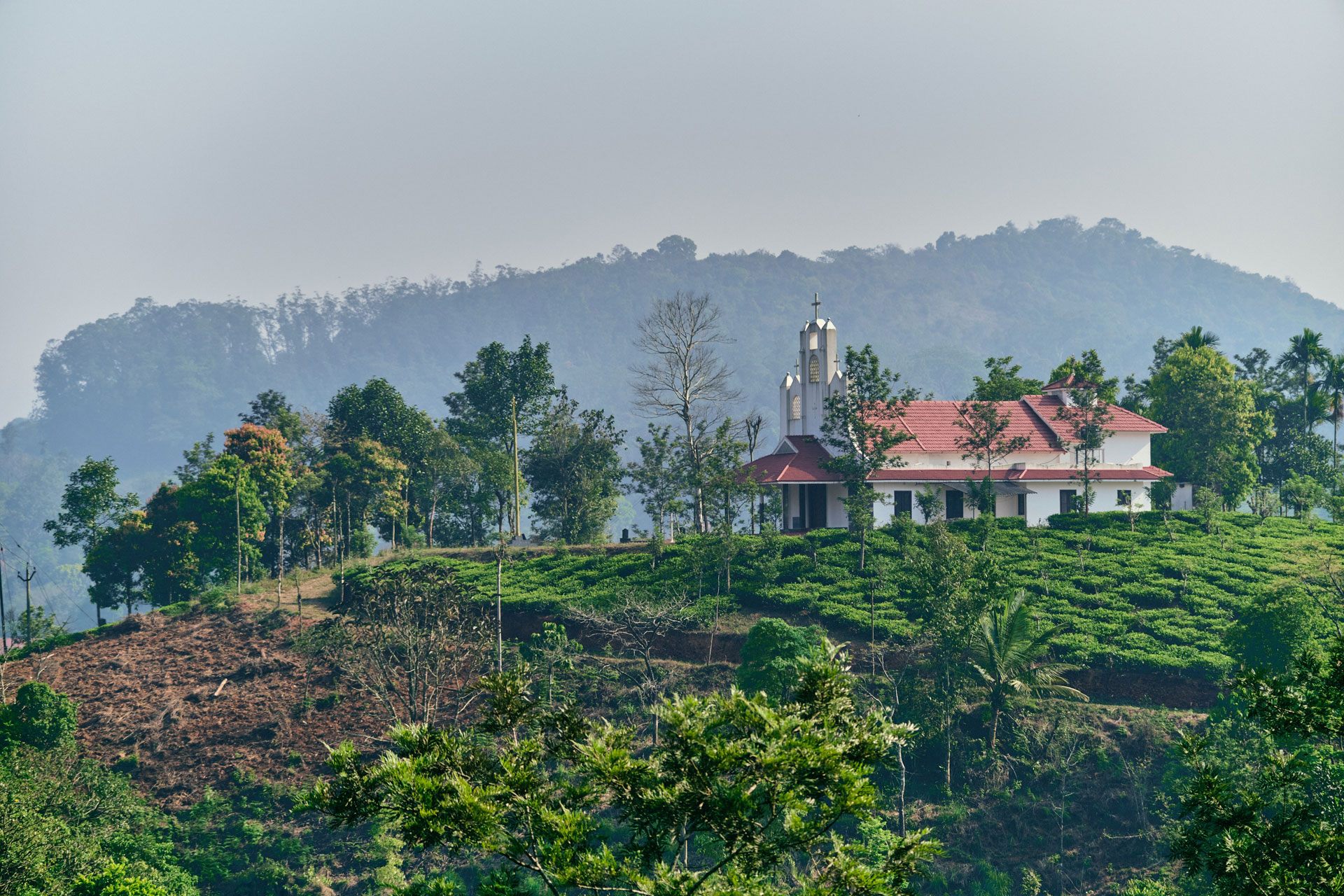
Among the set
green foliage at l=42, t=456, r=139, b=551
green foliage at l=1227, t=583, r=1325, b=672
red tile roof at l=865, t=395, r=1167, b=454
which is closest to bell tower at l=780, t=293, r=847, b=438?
red tile roof at l=865, t=395, r=1167, b=454

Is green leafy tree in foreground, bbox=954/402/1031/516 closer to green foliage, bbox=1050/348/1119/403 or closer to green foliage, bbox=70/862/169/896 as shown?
green foliage, bbox=1050/348/1119/403

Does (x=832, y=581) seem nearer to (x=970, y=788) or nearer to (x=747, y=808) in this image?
(x=970, y=788)

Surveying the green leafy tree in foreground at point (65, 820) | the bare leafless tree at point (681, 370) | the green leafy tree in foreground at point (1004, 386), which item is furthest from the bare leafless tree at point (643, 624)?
the green leafy tree in foreground at point (1004, 386)

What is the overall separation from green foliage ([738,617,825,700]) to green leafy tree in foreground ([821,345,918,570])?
8.93 meters

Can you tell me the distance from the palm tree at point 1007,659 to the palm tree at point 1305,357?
30.6 m

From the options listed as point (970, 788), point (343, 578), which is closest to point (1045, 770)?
point (970, 788)

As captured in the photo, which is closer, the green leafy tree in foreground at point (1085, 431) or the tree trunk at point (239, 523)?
the tree trunk at point (239, 523)

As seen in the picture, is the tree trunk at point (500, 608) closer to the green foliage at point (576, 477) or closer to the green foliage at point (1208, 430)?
the green foliage at point (576, 477)

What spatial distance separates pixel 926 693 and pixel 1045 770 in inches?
121

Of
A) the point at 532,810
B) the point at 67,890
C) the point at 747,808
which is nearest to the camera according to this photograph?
the point at 747,808

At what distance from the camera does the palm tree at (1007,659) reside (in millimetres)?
25188

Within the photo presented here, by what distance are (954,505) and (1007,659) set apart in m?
14.2

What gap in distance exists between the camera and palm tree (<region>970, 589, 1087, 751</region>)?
25.2 m

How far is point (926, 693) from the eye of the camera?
1016 inches
